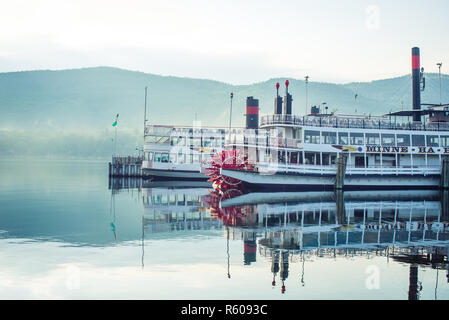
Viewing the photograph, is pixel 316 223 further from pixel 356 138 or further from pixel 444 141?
pixel 444 141

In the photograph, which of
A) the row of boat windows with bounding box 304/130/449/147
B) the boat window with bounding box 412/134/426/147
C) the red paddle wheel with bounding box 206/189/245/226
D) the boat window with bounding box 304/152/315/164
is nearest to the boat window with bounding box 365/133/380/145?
the row of boat windows with bounding box 304/130/449/147

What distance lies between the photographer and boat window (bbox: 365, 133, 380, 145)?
2062 inches

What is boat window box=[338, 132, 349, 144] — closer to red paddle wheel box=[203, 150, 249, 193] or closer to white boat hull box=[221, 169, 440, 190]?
white boat hull box=[221, 169, 440, 190]

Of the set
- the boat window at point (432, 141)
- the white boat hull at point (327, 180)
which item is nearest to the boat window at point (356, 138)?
the white boat hull at point (327, 180)

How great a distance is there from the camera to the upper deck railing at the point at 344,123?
50.3m

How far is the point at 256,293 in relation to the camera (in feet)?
49.9

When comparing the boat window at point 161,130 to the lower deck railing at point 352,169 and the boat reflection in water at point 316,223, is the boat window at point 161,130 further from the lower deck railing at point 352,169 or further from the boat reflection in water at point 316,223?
the lower deck railing at point 352,169

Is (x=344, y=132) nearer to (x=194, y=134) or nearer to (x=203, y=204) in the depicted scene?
(x=203, y=204)

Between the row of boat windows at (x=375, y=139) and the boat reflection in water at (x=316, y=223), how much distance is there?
624 cm

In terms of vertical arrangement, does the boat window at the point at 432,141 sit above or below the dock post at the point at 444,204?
above

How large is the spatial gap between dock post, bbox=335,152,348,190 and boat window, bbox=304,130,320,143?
292cm

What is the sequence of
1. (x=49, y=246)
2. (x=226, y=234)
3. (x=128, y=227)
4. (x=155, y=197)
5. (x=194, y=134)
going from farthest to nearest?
(x=194, y=134) < (x=155, y=197) < (x=128, y=227) < (x=226, y=234) < (x=49, y=246)

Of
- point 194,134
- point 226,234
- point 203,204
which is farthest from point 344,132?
point 226,234

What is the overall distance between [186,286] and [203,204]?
22.9 meters
